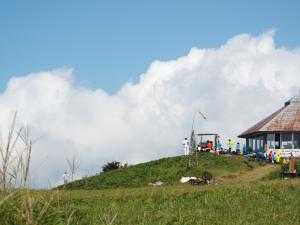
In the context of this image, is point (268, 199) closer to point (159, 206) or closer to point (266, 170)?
point (159, 206)

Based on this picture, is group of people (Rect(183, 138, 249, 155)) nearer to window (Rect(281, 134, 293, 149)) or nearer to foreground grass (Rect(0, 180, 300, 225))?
window (Rect(281, 134, 293, 149))

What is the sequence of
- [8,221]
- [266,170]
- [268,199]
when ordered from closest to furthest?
[8,221] → [268,199] → [266,170]

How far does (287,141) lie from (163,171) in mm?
15294

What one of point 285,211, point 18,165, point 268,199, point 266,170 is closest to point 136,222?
point 285,211

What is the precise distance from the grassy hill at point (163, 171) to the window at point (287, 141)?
788cm

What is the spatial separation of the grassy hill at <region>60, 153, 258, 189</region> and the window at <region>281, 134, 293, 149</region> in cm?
788

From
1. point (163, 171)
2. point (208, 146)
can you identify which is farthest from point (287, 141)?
point (163, 171)

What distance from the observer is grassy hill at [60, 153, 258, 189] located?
31.9m

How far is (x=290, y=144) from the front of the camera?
1756 inches

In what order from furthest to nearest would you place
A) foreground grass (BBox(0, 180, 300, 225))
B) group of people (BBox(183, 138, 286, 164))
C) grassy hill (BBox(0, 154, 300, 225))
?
group of people (BBox(183, 138, 286, 164)) → foreground grass (BBox(0, 180, 300, 225)) → grassy hill (BBox(0, 154, 300, 225))

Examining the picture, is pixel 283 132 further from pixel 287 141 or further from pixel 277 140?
pixel 277 140

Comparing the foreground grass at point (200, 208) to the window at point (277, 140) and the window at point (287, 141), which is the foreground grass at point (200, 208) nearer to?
the window at point (287, 141)

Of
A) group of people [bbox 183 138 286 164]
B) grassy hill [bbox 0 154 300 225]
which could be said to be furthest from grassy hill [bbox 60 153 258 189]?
grassy hill [bbox 0 154 300 225]

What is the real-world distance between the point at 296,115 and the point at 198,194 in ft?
100
